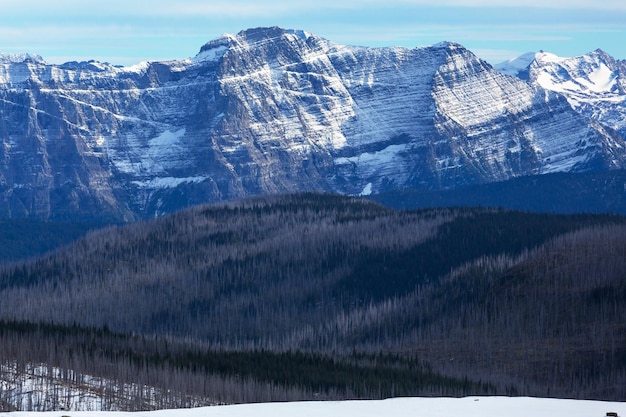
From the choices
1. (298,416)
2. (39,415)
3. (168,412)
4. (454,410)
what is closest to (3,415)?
(39,415)

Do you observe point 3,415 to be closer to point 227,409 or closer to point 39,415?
point 39,415

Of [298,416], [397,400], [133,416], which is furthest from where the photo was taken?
[397,400]

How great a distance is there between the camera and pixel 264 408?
122938 mm

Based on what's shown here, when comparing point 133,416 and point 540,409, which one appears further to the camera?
point 540,409

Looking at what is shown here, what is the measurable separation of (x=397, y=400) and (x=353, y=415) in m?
12.3

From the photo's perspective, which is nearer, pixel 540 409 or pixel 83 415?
pixel 83 415

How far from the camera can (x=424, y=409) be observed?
123188 millimetres

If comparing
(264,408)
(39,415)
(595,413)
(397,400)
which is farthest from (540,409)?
(39,415)

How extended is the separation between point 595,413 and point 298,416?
22.7 metres

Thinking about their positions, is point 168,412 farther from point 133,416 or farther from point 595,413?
point 595,413

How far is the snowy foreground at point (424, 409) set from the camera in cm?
11862

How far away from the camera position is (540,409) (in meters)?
124

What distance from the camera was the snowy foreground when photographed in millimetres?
118625

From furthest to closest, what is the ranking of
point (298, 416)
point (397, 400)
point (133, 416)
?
point (397, 400) < point (298, 416) < point (133, 416)
